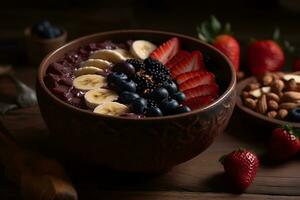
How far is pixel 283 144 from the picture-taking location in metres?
1.00

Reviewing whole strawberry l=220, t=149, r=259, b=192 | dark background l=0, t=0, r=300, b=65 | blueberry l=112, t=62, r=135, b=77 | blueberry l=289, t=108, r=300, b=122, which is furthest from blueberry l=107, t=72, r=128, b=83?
dark background l=0, t=0, r=300, b=65

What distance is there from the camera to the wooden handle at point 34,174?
0.84 meters

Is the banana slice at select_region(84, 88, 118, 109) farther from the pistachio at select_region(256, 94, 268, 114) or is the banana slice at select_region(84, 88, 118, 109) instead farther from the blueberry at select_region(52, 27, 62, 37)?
the blueberry at select_region(52, 27, 62, 37)

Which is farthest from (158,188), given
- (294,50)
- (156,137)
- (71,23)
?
(71,23)

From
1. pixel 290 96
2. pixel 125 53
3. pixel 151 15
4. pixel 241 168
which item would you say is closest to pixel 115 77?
pixel 125 53

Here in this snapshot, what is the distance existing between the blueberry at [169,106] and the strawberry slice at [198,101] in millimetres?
53

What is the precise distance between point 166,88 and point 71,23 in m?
0.74

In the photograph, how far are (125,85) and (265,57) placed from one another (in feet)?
1.48

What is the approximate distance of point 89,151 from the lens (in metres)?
0.88

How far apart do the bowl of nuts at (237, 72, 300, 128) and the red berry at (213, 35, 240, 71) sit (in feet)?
0.25

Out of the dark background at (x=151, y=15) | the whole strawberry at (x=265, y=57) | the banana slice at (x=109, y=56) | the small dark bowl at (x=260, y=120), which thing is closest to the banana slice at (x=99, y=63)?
the banana slice at (x=109, y=56)

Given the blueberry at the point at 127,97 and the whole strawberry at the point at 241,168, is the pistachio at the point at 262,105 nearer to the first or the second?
the whole strawberry at the point at 241,168

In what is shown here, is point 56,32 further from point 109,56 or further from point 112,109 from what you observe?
point 112,109

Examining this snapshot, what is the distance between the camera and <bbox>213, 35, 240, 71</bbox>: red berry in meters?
1.25
